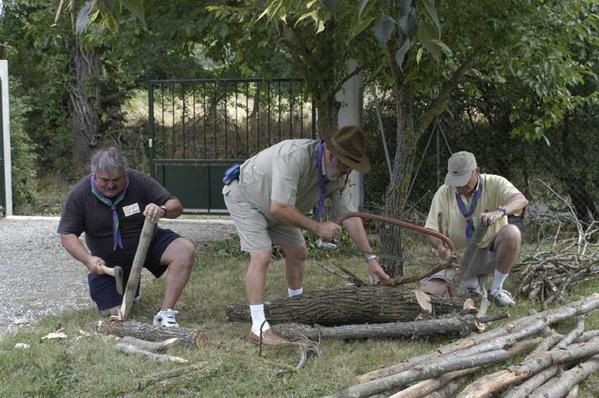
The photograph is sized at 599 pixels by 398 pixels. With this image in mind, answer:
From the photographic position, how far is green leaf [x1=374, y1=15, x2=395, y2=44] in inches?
92.0

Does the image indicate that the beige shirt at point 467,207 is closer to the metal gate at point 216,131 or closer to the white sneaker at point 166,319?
the white sneaker at point 166,319

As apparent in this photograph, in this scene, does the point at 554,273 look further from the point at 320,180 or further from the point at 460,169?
the point at 320,180

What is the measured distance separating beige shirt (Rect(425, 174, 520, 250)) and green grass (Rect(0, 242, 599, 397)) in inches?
25.0

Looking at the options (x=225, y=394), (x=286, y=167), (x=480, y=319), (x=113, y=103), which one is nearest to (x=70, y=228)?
(x=286, y=167)

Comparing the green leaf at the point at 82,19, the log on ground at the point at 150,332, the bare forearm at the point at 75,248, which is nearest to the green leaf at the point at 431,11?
the green leaf at the point at 82,19

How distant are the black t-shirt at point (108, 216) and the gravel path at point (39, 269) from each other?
33.6 inches

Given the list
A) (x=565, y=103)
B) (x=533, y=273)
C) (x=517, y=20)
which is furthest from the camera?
(x=565, y=103)

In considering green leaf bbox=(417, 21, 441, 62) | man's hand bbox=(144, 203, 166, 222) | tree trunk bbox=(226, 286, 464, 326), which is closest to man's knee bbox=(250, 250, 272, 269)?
tree trunk bbox=(226, 286, 464, 326)

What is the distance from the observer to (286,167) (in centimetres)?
502

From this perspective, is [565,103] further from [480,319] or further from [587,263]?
[480,319]

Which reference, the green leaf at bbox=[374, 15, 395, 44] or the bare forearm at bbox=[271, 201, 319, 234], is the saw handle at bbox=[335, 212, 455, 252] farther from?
the green leaf at bbox=[374, 15, 395, 44]

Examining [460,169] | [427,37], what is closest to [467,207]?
[460,169]

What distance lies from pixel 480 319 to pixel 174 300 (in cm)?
211

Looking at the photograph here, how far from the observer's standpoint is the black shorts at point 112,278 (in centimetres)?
572
